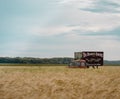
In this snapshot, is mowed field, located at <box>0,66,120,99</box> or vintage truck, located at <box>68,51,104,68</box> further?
vintage truck, located at <box>68,51,104,68</box>

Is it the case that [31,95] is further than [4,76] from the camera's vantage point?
No

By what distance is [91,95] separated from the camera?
2434cm

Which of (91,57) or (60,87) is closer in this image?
(60,87)

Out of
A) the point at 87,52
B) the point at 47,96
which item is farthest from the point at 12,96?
the point at 87,52

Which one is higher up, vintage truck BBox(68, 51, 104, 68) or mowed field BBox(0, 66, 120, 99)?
vintage truck BBox(68, 51, 104, 68)

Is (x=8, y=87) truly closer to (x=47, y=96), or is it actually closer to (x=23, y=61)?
(x=47, y=96)

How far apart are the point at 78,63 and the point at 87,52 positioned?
262 inches

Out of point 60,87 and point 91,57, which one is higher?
point 91,57

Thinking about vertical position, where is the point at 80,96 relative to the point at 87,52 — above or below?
below

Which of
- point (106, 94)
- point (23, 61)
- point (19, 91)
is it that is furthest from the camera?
point (23, 61)

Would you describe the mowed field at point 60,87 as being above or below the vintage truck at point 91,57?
below

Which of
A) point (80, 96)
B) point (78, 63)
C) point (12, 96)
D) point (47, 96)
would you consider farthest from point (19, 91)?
point (78, 63)

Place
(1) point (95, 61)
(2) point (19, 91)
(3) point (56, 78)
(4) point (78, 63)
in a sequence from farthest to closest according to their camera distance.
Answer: (1) point (95, 61), (4) point (78, 63), (3) point (56, 78), (2) point (19, 91)

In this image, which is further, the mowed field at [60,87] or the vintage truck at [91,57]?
the vintage truck at [91,57]
